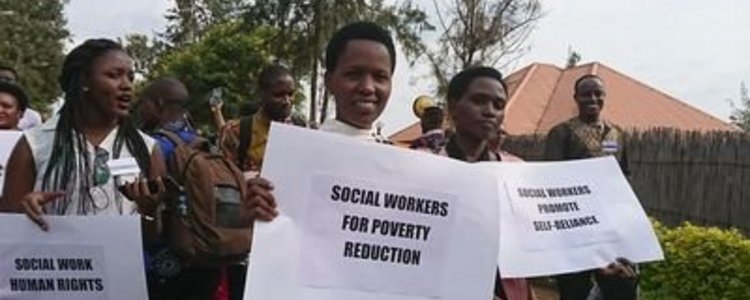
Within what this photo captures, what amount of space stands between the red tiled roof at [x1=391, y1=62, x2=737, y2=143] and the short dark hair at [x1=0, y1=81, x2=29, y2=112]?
19.9m

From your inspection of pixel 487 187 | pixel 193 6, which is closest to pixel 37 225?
pixel 487 187

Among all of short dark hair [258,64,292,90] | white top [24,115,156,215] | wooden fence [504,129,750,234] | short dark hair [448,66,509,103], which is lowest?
white top [24,115,156,215]

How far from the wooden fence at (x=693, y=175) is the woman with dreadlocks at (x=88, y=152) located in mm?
9404

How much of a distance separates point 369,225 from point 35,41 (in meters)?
58.7

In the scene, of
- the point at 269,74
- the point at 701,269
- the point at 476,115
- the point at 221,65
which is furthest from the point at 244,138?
the point at 221,65

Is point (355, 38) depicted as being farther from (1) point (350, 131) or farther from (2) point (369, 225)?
(2) point (369, 225)

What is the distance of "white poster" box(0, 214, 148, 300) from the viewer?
2.76 meters

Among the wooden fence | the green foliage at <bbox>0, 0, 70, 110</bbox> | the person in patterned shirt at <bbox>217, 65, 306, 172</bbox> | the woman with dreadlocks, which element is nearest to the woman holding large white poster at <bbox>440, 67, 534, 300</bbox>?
the woman with dreadlocks

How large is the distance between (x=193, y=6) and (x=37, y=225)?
221ft

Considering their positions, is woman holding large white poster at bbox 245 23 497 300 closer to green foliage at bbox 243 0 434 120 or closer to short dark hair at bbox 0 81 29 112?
short dark hair at bbox 0 81 29 112

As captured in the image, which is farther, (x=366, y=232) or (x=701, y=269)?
(x=701, y=269)

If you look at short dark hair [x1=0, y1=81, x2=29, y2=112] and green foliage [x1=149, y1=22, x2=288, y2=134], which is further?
green foliage [x1=149, y1=22, x2=288, y2=134]

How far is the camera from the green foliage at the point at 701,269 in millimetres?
7906

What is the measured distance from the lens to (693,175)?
12.0 m
